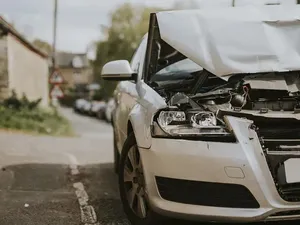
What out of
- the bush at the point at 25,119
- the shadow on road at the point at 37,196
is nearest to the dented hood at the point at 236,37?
the shadow on road at the point at 37,196

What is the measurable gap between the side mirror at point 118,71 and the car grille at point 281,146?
6.04 ft

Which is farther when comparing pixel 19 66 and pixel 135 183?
pixel 19 66

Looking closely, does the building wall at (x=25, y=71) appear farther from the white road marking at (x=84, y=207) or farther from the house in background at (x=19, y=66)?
the white road marking at (x=84, y=207)

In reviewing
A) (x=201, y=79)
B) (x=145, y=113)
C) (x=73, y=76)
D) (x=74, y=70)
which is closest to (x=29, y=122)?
(x=201, y=79)

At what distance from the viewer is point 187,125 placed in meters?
3.78

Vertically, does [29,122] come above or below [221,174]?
below

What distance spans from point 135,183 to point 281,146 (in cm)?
126

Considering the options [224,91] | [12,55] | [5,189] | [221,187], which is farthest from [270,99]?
[12,55]

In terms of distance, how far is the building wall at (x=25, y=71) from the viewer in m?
24.2

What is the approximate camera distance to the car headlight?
3645 mm

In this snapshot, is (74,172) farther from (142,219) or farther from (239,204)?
(239,204)

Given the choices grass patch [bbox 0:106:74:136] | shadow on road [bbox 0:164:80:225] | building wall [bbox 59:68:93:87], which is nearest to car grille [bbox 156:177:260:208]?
shadow on road [bbox 0:164:80:225]

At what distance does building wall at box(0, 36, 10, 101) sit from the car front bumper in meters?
19.7

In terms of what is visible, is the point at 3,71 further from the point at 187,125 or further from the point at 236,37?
the point at 187,125
